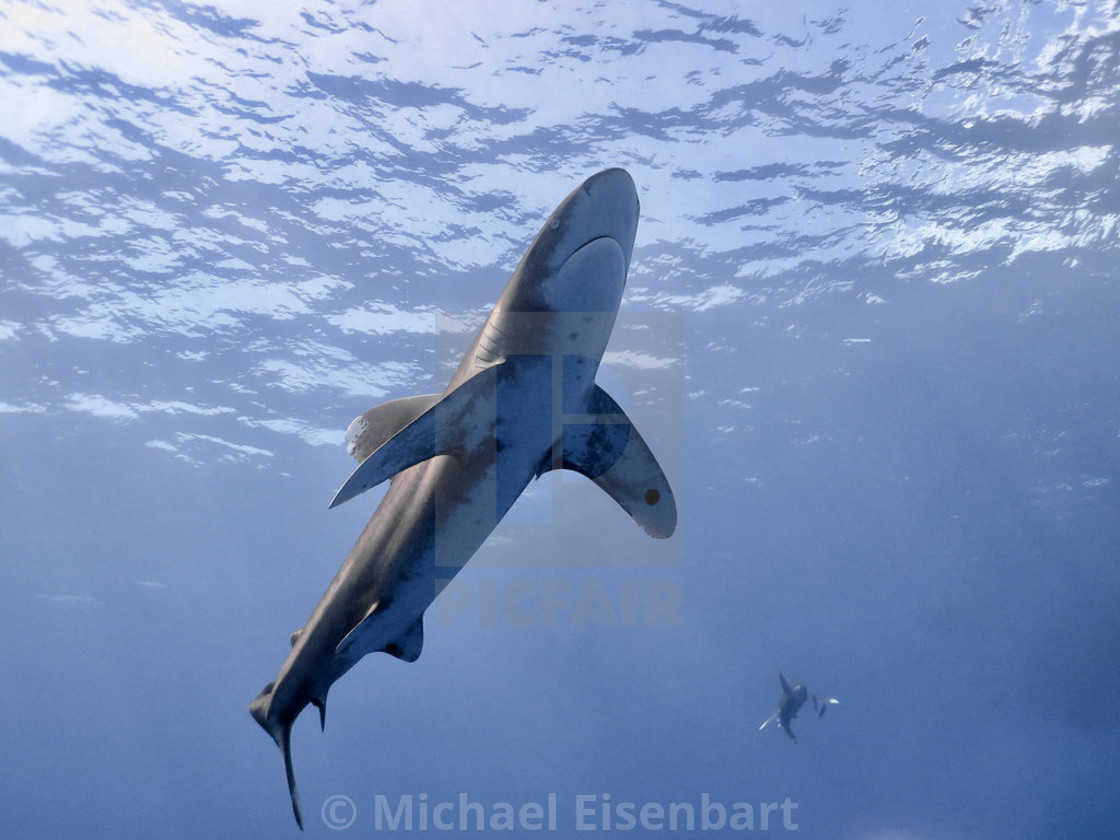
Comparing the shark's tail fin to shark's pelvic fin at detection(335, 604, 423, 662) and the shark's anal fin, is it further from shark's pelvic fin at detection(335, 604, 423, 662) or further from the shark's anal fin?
the shark's anal fin

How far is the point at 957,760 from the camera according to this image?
77.6 m

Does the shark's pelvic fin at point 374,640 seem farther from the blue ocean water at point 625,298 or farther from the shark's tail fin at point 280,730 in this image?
the blue ocean water at point 625,298

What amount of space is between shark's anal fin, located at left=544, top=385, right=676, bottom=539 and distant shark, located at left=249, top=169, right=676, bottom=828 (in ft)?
0.04

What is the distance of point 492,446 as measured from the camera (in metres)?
5.08

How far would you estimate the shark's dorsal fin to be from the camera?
5551 mm

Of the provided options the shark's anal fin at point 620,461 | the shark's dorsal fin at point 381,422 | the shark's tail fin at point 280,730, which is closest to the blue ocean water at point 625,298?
the shark's dorsal fin at point 381,422

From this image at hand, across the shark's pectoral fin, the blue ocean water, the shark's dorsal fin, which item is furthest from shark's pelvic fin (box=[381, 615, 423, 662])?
the blue ocean water

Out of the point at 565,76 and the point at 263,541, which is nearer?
the point at 565,76

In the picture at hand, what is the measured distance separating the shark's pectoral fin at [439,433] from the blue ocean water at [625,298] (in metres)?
10.3

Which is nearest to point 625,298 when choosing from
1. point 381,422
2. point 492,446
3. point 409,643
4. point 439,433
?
point 381,422

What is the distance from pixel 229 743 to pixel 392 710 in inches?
1205

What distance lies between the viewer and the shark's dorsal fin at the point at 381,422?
5.55m

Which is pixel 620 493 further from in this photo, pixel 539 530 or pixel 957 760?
pixel 957 760

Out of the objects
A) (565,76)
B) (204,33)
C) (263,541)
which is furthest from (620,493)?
(263,541)
